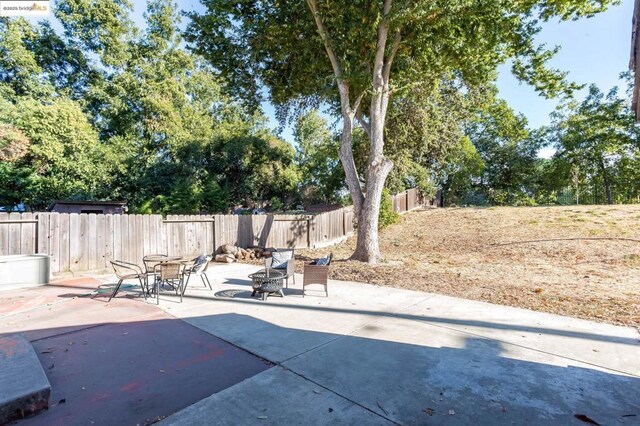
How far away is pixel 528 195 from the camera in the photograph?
2602 centimetres

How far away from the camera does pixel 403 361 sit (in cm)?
341

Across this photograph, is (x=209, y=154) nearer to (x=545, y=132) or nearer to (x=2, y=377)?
(x=2, y=377)

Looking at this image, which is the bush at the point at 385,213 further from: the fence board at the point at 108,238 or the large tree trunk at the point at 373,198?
the fence board at the point at 108,238

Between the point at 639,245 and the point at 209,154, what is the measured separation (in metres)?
24.6

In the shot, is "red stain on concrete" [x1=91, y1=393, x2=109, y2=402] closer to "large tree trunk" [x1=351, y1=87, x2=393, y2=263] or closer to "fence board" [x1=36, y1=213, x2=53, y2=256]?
"fence board" [x1=36, y1=213, x2=53, y2=256]

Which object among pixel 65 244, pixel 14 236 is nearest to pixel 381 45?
pixel 65 244

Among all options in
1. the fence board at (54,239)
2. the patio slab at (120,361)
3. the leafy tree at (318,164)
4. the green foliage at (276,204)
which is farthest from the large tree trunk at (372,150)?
the green foliage at (276,204)

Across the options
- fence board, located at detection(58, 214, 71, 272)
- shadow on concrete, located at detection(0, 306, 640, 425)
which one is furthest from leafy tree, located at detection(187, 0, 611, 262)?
fence board, located at detection(58, 214, 71, 272)

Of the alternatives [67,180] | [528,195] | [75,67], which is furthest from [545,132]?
[75,67]

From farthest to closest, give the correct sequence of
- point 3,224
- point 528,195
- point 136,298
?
1. point 528,195
2. point 3,224
3. point 136,298

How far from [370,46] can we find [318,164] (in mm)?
16776

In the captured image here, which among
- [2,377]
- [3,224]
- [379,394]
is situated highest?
[3,224]

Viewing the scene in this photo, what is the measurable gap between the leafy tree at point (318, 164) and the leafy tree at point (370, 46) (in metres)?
3.72

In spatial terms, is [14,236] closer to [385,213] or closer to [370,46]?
[370,46]
